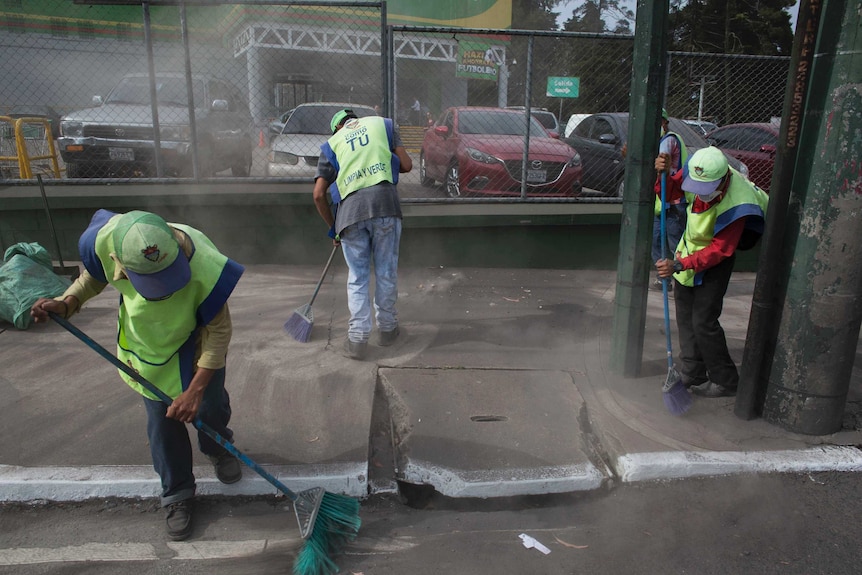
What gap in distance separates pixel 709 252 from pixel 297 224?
14.0 feet

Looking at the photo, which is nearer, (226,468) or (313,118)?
(226,468)

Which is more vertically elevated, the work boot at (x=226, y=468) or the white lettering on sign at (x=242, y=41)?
the white lettering on sign at (x=242, y=41)

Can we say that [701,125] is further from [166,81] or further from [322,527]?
[322,527]

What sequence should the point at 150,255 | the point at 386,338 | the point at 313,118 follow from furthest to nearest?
the point at 313,118
the point at 386,338
the point at 150,255

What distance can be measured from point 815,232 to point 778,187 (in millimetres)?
300

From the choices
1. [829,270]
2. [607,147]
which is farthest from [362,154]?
[607,147]

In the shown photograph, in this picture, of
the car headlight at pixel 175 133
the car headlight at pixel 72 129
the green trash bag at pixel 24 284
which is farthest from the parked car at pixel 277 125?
the green trash bag at pixel 24 284

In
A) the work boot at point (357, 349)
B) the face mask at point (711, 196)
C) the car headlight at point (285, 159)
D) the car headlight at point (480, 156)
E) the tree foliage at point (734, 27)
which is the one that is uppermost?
the tree foliage at point (734, 27)

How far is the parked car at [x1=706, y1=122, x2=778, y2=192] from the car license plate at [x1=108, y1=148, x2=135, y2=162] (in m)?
7.51

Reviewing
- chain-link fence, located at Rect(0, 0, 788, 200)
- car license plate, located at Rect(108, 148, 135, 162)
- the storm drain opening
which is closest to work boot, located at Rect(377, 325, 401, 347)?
the storm drain opening

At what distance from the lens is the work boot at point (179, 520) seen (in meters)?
2.77

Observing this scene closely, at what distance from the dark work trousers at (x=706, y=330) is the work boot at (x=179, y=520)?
2967 mm

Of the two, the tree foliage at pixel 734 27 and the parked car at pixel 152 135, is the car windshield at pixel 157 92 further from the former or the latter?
the tree foliage at pixel 734 27

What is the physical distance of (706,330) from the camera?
379cm
